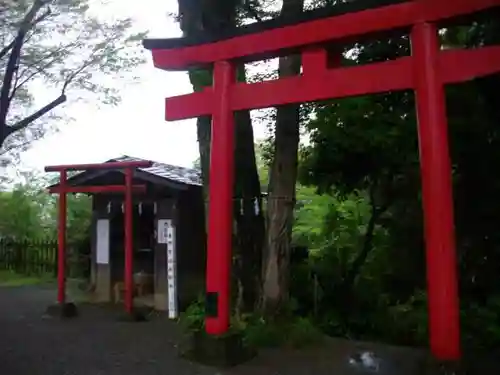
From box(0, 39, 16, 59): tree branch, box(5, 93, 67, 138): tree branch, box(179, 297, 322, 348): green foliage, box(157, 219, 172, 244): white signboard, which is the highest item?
box(0, 39, 16, 59): tree branch

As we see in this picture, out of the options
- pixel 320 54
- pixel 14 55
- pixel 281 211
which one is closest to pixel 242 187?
pixel 281 211

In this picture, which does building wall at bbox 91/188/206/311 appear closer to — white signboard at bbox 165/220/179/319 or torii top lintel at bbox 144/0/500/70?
white signboard at bbox 165/220/179/319

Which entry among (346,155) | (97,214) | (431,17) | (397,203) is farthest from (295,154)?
(97,214)

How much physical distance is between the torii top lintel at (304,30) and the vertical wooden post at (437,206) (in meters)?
0.23

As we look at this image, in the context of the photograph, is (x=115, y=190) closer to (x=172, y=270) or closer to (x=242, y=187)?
(x=172, y=270)

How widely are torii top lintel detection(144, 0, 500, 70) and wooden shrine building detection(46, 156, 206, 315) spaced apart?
16.5ft

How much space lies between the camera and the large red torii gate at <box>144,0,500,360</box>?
5133mm

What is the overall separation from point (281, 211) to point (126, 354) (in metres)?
2.95

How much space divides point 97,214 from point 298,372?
850 centimetres

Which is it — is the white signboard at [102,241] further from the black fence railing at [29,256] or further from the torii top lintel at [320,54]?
the torii top lintel at [320,54]

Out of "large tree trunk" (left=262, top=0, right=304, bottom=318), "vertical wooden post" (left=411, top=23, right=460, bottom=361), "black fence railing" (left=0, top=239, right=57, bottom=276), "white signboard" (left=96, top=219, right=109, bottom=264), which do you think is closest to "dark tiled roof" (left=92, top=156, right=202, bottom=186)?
"white signboard" (left=96, top=219, right=109, bottom=264)

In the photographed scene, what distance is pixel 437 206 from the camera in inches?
203

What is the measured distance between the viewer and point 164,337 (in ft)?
27.2

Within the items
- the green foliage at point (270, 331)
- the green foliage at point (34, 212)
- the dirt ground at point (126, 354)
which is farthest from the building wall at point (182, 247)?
the green foliage at point (34, 212)
